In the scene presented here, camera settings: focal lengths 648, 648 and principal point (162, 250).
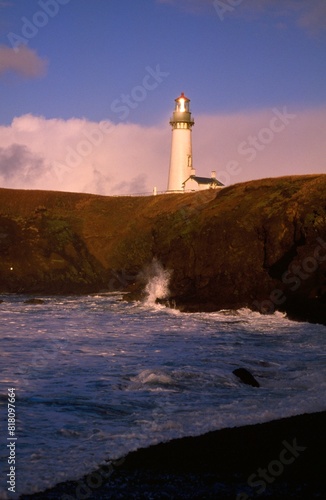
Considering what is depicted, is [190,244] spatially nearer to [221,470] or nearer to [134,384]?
[134,384]

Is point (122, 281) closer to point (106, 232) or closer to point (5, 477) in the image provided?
point (106, 232)

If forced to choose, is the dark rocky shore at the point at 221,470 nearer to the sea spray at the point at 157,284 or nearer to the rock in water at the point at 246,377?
the rock in water at the point at 246,377

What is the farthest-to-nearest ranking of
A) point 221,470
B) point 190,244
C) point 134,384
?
point 190,244 → point 134,384 → point 221,470

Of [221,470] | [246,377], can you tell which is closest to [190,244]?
[246,377]

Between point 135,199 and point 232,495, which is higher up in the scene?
point 135,199

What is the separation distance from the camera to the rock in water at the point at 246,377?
15.2m

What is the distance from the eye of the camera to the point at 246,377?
1548 cm

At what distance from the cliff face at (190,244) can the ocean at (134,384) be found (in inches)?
210

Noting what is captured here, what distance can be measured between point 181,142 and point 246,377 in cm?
6100

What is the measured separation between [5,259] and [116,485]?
51023 millimetres

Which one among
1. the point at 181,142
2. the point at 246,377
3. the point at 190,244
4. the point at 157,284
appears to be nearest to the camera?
the point at 246,377

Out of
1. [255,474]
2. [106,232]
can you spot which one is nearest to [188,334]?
[255,474]

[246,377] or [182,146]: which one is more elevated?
[182,146]

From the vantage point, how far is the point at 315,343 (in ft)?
73.7
